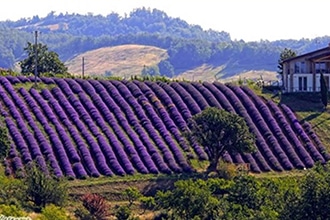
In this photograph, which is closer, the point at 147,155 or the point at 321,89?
the point at 147,155

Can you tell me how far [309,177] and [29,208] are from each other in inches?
896

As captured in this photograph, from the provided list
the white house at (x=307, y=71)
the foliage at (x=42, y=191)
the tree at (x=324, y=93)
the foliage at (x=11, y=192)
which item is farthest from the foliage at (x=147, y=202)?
the white house at (x=307, y=71)

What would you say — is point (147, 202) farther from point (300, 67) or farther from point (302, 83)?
point (300, 67)

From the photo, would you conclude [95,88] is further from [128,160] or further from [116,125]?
[128,160]

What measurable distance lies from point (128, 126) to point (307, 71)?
1191 inches

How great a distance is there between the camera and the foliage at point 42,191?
6781 centimetres

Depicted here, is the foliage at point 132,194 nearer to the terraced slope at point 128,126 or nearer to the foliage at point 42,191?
the terraced slope at point 128,126

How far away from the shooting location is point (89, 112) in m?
91.8

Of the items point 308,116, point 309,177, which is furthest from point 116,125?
point 309,177

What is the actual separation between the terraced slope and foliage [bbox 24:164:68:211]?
28.7 ft

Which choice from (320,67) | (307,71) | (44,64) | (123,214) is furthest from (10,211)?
(44,64)

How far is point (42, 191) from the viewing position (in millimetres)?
67938

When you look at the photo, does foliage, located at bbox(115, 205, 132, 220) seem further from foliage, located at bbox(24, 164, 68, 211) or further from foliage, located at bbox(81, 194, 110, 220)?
foliage, located at bbox(24, 164, 68, 211)

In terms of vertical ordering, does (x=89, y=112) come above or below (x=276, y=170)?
above
